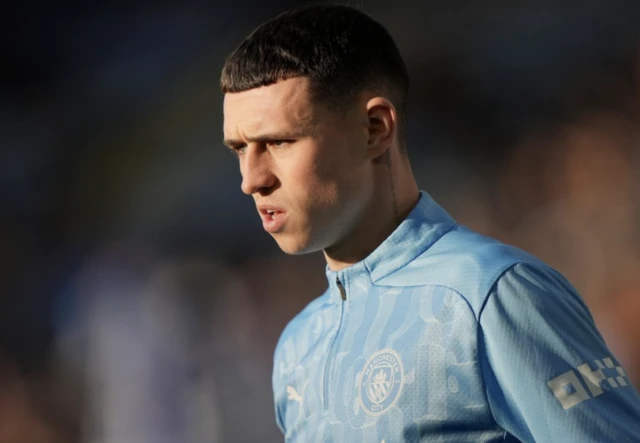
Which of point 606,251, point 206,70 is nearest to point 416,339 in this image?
point 606,251

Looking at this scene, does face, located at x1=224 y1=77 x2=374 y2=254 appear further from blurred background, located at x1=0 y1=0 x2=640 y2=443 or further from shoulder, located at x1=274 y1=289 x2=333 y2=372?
blurred background, located at x1=0 y1=0 x2=640 y2=443

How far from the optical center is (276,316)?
113 inches

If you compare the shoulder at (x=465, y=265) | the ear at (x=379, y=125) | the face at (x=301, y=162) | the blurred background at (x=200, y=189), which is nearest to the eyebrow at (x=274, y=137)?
the face at (x=301, y=162)

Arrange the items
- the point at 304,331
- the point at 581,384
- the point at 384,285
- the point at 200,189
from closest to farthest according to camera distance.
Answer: the point at 581,384
the point at 384,285
the point at 304,331
the point at 200,189

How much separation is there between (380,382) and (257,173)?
0.31 m

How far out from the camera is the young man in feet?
3.12

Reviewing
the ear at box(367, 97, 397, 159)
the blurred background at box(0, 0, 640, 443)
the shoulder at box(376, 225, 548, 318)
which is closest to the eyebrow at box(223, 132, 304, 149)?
the ear at box(367, 97, 397, 159)

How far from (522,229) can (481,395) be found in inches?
58.6

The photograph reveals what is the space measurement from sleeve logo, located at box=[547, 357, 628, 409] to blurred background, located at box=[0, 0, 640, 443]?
4.17 ft

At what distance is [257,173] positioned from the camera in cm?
112

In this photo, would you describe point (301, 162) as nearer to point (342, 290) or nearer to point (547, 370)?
A: point (342, 290)

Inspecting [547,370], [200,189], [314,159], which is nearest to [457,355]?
[547,370]

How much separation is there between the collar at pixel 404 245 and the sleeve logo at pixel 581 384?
284mm

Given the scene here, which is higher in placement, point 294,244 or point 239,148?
point 239,148
